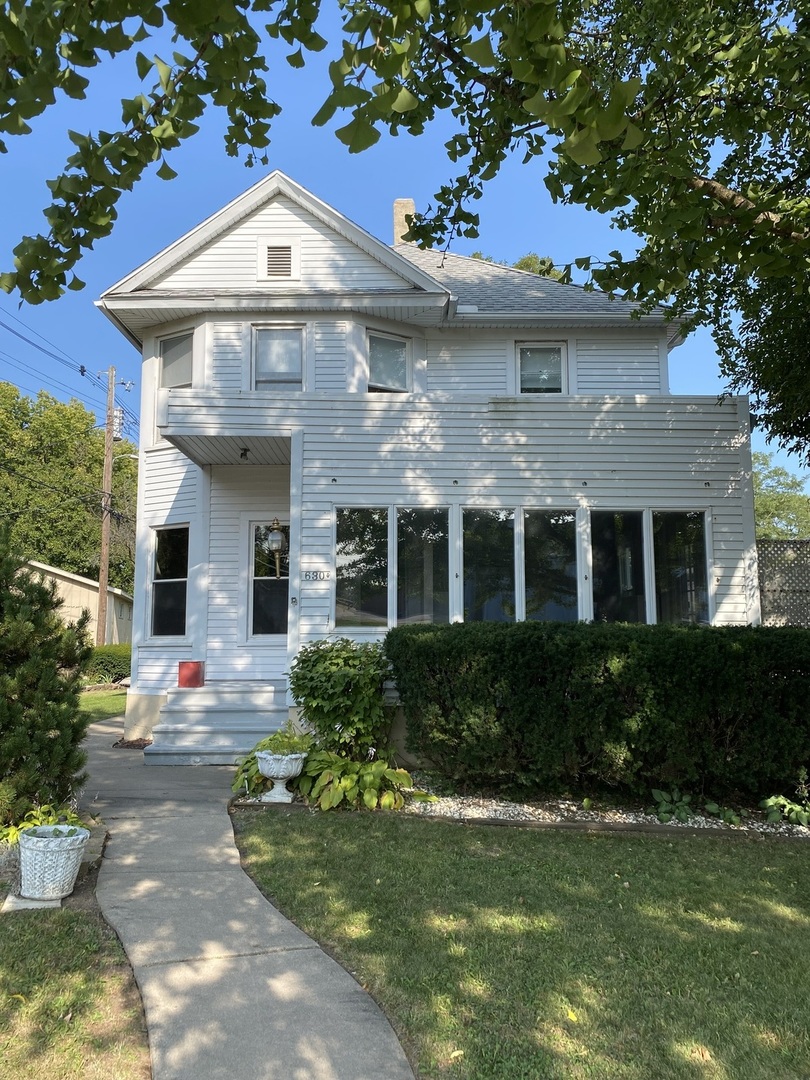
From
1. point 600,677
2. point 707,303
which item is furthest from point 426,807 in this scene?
point 707,303

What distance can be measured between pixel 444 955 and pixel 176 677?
830 centimetres

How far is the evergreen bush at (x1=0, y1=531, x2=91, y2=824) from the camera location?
5176 millimetres

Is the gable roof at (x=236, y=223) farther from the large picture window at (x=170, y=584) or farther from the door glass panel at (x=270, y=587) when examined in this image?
the door glass panel at (x=270, y=587)

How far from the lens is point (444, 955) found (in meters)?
3.54

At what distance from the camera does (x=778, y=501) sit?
52531mm

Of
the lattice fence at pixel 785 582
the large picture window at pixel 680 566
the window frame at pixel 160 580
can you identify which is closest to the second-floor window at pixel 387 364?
the window frame at pixel 160 580

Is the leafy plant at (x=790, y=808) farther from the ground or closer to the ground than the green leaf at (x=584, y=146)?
closer to the ground

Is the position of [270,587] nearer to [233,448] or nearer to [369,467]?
[233,448]

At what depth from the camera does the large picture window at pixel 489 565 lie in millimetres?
9023

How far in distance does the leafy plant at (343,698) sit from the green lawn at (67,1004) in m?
3.41

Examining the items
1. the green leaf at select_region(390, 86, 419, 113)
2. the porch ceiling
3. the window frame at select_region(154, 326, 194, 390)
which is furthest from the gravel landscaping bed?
the window frame at select_region(154, 326, 194, 390)

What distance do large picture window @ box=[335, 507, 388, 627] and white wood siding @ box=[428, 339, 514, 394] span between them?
11.0 ft

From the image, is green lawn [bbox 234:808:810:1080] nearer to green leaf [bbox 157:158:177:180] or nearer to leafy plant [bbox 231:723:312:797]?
leafy plant [bbox 231:723:312:797]

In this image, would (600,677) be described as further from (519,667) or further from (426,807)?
(426,807)
